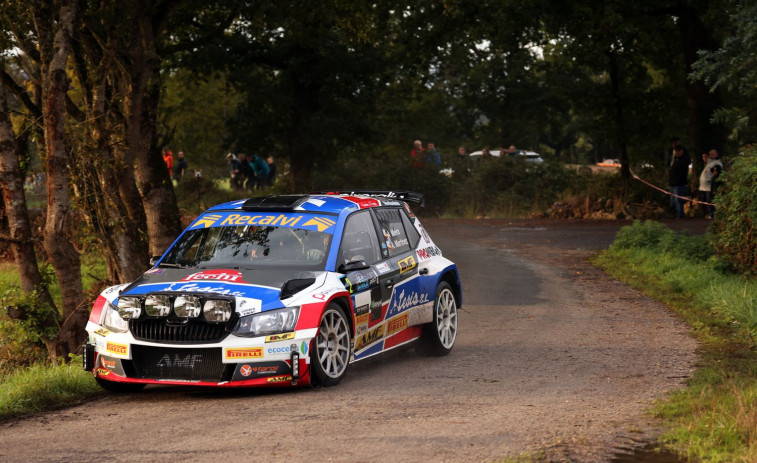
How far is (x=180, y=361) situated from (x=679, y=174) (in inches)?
909

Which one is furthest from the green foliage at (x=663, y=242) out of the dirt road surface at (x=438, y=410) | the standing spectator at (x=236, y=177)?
the standing spectator at (x=236, y=177)

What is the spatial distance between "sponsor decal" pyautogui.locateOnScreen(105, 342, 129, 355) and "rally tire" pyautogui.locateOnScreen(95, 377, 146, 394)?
1.04 feet

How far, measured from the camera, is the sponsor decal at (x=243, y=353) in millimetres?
8773

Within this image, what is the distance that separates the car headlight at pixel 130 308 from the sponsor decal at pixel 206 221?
1633mm

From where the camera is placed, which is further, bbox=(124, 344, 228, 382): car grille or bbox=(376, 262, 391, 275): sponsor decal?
bbox=(376, 262, 391, 275): sponsor decal

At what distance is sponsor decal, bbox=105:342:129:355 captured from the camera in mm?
8992

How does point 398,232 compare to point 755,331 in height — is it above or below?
above

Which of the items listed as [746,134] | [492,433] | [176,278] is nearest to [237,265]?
[176,278]

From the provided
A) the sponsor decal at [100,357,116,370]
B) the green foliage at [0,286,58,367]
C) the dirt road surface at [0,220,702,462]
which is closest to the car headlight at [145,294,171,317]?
the sponsor decal at [100,357,116,370]

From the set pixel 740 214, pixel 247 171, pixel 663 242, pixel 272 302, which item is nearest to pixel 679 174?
pixel 663 242

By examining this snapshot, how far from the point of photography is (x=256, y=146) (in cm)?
4097

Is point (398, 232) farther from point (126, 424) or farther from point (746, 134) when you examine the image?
point (746, 134)

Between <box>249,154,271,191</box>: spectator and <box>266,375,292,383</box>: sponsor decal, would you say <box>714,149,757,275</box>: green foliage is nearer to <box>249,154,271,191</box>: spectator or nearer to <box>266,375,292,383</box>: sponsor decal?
<box>266,375,292,383</box>: sponsor decal

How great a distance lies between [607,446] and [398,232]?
4.64 metres
